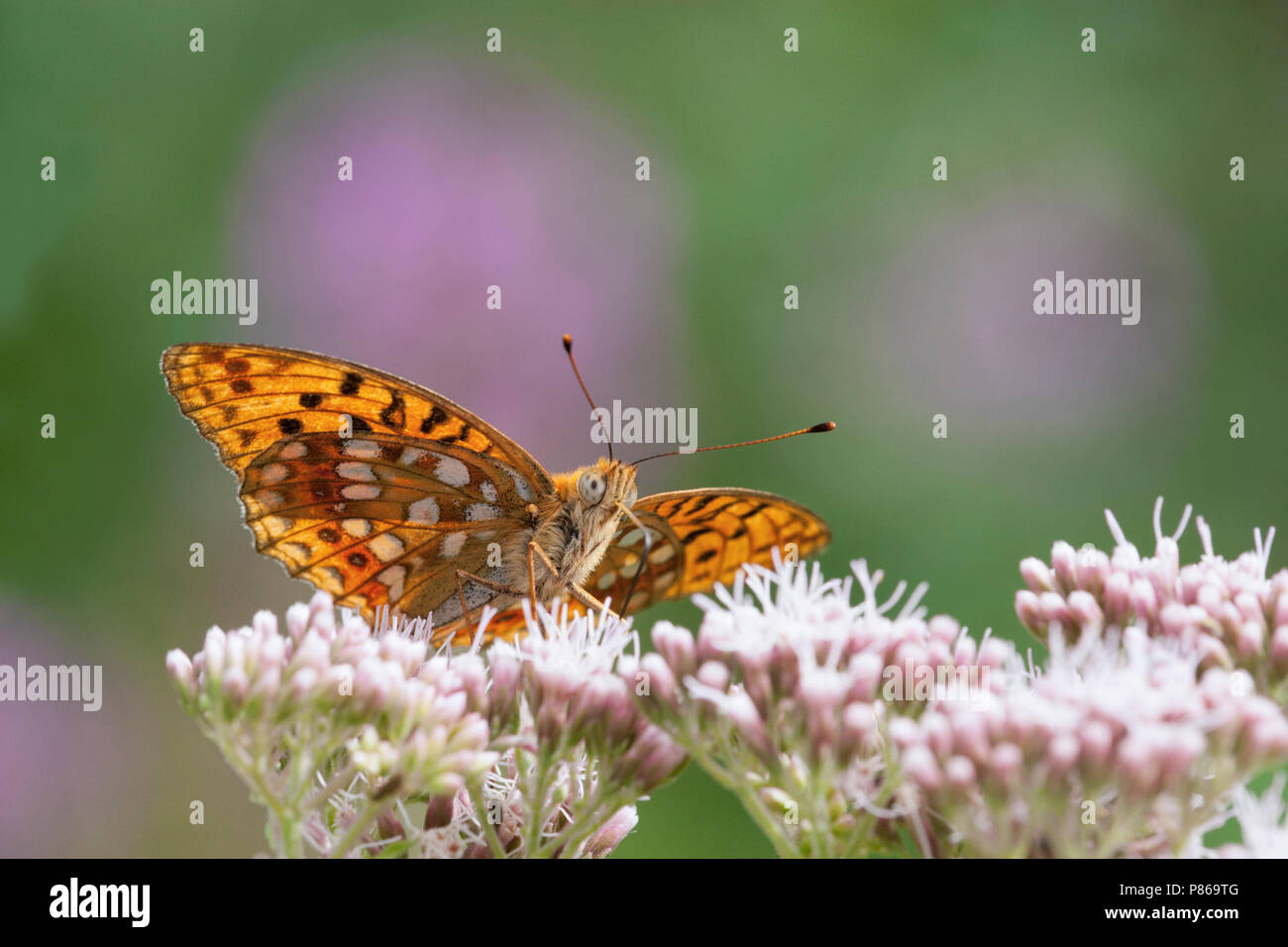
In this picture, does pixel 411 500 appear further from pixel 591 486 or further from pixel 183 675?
pixel 183 675

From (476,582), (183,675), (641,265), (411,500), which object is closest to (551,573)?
(476,582)

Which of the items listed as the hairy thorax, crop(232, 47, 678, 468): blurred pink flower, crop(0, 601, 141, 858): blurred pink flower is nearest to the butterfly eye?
the hairy thorax

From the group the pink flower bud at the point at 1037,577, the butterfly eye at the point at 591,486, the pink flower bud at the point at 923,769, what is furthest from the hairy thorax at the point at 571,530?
the pink flower bud at the point at 923,769

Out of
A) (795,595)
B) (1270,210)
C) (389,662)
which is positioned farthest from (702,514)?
(1270,210)

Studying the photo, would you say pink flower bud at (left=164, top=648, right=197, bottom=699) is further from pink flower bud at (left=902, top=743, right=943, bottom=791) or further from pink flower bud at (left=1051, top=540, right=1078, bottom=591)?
pink flower bud at (left=1051, top=540, right=1078, bottom=591)

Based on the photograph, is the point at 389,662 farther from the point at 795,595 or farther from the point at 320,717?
the point at 795,595
